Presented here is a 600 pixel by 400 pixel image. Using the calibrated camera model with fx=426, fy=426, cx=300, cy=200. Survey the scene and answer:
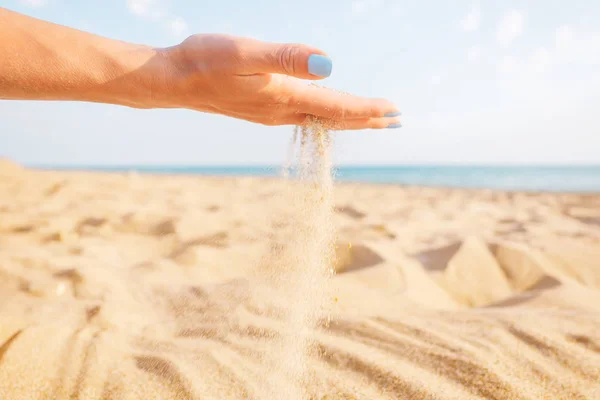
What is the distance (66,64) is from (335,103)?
67 centimetres

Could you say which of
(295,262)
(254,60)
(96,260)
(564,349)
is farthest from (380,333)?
(96,260)

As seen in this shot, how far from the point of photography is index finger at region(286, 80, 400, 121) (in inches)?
45.6

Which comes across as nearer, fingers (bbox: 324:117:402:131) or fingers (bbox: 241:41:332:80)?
fingers (bbox: 241:41:332:80)

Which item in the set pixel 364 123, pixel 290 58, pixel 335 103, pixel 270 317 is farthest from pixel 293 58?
pixel 270 317

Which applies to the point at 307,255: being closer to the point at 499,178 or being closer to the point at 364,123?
the point at 364,123

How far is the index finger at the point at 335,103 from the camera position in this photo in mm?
1158

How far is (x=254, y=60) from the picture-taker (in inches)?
38.0

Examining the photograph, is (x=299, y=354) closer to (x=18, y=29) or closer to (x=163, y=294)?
(x=163, y=294)

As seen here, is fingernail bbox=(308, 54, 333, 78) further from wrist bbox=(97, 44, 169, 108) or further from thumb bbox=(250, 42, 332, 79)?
wrist bbox=(97, 44, 169, 108)

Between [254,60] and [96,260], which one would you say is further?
[96,260]

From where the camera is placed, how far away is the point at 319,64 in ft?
3.15

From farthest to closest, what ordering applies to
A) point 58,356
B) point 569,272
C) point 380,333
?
point 569,272
point 380,333
point 58,356

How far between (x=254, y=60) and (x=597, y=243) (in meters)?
3.24

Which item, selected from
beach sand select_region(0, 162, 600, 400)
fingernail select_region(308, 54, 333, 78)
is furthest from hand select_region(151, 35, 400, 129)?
beach sand select_region(0, 162, 600, 400)
